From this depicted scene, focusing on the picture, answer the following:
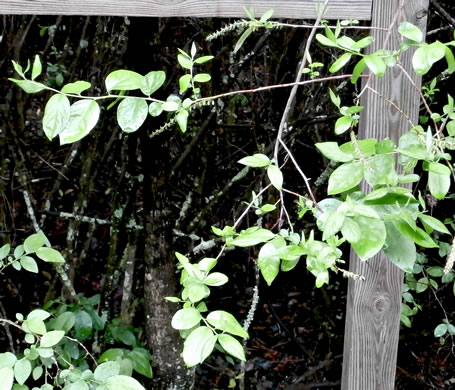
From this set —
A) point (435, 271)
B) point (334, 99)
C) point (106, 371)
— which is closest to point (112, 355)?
point (106, 371)

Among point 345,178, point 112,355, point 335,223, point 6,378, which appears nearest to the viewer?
point 335,223

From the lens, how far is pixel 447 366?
9.56 ft

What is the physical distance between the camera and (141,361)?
6.48ft

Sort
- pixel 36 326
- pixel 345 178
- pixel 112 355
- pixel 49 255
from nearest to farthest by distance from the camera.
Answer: pixel 345 178, pixel 36 326, pixel 49 255, pixel 112 355

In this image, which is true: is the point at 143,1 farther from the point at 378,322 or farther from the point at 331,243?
the point at 378,322

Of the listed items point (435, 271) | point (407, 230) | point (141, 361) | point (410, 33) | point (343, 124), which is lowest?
point (141, 361)

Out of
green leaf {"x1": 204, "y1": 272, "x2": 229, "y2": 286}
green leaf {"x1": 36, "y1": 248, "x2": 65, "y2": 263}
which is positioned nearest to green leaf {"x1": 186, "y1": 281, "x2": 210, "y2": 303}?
green leaf {"x1": 204, "y1": 272, "x2": 229, "y2": 286}

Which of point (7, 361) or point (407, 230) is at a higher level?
point (407, 230)

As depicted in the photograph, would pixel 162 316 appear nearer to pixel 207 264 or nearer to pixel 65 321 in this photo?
pixel 65 321

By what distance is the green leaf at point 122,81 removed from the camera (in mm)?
922

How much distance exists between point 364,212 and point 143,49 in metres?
1.07

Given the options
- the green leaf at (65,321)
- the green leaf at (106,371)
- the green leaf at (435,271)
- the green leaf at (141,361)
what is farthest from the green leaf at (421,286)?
the green leaf at (106,371)

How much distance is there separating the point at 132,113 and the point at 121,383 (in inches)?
23.4

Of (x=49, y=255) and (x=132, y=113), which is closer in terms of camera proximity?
(x=132, y=113)
